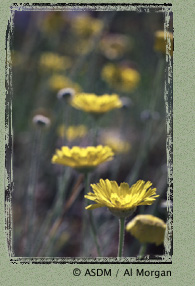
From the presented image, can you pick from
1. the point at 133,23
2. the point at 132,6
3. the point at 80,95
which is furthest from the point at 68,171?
the point at 133,23

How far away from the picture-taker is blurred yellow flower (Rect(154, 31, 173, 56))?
150 centimetres

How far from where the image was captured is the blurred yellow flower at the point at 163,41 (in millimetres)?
1505

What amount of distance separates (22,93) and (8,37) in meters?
1.43

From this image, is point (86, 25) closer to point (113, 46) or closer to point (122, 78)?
point (113, 46)

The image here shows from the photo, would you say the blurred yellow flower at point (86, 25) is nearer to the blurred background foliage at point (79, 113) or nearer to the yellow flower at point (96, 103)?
the blurred background foliage at point (79, 113)

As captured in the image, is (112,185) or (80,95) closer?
(112,185)

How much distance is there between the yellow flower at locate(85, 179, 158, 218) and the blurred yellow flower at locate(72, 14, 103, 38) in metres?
1.74

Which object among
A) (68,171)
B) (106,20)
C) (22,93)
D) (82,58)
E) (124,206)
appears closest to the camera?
(124,206)

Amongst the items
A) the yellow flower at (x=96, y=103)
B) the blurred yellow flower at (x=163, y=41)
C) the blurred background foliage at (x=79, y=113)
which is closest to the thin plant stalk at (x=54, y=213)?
the blurred background foliage at (x=79, y=113)

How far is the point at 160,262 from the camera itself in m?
1.24

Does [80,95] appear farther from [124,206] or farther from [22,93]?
[22,93]

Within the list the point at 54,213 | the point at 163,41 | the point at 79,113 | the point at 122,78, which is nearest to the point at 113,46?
the point at 122,78

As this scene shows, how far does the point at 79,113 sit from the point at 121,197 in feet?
4.48

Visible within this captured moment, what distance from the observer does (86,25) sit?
2.72 m
